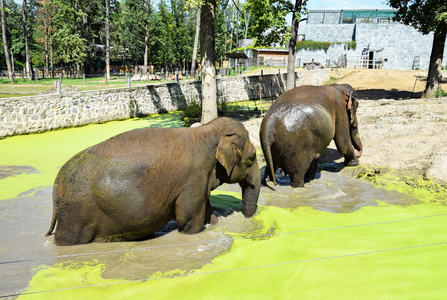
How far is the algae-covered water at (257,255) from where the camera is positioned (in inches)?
180

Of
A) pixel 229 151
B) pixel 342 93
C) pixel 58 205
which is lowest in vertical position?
pixel 58 205

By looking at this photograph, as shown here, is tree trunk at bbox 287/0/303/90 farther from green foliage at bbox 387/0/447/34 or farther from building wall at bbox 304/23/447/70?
building wall at bbox 304/23/447/70

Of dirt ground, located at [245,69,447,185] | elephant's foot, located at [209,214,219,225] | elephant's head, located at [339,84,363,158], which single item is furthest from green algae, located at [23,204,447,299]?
elephant's head, located at [339,84,363,158]

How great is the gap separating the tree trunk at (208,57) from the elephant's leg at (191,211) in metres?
10.1

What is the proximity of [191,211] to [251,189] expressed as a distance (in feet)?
4.46

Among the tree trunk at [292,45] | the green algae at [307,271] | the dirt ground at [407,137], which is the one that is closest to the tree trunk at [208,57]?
the dirt ground at [407,137]

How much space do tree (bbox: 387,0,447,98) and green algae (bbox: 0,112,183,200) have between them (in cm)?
1322

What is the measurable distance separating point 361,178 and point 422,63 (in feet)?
157

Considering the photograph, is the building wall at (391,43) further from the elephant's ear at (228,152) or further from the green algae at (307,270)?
the elephant's ear at (228,152)

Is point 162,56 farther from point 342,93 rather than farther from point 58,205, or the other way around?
point 58,205

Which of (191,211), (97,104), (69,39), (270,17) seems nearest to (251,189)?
(191,211)

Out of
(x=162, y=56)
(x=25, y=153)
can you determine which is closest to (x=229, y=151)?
(x=25, y=153)

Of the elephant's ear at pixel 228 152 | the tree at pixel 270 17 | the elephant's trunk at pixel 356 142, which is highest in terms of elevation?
the tree at pixel 270 17

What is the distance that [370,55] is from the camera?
177 ft
